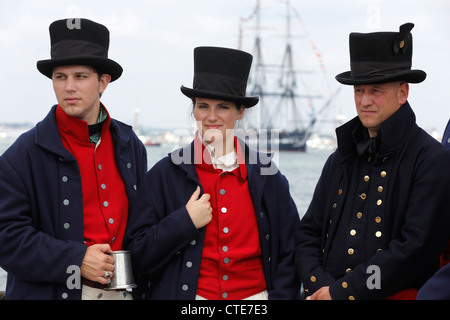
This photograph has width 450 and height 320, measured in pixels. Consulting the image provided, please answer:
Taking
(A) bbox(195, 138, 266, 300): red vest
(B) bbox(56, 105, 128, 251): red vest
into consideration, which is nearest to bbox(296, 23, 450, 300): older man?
(A) bbox(195, 138, 266, 300): red vest

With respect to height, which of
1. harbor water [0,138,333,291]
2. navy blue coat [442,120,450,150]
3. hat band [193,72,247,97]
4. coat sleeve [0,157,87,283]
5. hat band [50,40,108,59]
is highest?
hat band [50,40,108,59]

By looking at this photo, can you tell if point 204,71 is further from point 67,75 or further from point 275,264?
point 275,264

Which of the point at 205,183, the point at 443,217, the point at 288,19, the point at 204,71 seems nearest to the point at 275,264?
the point at 205,183

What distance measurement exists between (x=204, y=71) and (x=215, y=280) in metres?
1.28

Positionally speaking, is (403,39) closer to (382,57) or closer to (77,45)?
(382,57)

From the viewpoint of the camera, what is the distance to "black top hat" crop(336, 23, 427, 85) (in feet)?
10.8

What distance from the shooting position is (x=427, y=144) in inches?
127

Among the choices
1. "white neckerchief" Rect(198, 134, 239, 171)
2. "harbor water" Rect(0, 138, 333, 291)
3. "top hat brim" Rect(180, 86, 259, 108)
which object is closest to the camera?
"top hat brim" Rect(180, 86, 259, 108)

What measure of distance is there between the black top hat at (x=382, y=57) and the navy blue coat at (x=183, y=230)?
0.84m

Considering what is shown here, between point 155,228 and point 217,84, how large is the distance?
0.95 metres

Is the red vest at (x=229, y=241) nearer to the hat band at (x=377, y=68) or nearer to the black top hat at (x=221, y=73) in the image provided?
the black top hat at (x=221, y=73)

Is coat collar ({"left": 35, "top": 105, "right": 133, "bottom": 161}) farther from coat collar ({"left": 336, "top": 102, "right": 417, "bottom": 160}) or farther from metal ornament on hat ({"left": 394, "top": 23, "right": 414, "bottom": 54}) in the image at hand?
metal ornament on hat ({"left": 394, "top": 23, "right": 414, "bottom": 54})

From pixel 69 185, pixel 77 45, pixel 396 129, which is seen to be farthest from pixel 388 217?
pixel 77 45

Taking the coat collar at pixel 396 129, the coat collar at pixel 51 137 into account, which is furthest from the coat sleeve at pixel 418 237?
the coat collar at pixel 51 137
